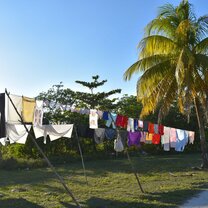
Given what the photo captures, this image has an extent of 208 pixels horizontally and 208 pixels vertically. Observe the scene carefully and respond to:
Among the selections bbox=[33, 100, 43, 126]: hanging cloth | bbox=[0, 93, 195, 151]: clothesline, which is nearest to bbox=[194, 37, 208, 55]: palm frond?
bbox=[0, 93, 195, 151]: clothesline

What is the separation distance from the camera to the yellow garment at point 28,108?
984cm

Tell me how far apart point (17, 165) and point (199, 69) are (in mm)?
9975

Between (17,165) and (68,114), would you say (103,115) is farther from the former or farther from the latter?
(68,114)

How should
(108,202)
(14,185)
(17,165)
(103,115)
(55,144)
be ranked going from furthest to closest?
1. (55,144)
2. (17,165)
3. (103,115)
4. (14,185)
5. (108,202)

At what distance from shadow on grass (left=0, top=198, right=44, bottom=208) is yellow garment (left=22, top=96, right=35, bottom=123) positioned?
2215 millimetres

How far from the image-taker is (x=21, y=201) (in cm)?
880

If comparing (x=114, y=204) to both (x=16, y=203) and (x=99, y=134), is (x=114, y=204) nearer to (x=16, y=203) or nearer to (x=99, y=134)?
(x=16, y=203)

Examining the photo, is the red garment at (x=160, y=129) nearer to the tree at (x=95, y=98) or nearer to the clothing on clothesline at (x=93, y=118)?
the clothing on clothesline at (x=93, y=118)

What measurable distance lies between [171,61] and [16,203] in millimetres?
9997

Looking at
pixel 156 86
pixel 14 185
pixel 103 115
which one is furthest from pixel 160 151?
pixel 14 185

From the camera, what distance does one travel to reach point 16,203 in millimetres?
8570

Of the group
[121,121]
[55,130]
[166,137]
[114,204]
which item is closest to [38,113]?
[114,204]

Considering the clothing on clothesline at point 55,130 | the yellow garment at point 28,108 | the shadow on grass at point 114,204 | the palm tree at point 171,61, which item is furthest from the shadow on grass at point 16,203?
the palm tree at point 171,61

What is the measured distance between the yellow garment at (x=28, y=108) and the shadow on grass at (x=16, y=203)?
222 centimetres
